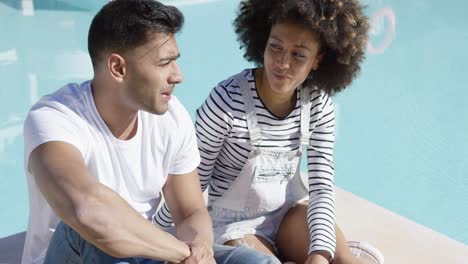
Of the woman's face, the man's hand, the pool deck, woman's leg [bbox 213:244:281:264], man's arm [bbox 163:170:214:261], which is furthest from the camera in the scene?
the pool deck

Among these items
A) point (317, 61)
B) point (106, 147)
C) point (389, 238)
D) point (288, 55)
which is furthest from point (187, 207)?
point (389, 238)

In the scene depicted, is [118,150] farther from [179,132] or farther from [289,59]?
[289,59]

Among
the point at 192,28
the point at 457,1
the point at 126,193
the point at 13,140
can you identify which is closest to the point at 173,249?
the point at 126,193

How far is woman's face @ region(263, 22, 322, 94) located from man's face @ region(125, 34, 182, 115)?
25.3 inches

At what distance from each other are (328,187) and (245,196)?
1.28 ft

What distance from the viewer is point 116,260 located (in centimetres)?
210

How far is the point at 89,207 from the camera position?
1.92m

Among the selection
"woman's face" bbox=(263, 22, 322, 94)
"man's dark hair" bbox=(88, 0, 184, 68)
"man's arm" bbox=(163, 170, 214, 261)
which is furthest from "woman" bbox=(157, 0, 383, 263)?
"man's dark hair" bbox=(88, 0, 184, 68)

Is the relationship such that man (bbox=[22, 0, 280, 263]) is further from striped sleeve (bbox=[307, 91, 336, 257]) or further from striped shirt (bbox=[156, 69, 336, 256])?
striped sleeve (bbox=[307, 91, 336, 257])

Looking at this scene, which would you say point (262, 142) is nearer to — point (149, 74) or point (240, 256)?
point (240, 256)

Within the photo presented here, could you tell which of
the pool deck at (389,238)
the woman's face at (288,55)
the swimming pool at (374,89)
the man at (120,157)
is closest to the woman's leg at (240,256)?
the man at (120,157)

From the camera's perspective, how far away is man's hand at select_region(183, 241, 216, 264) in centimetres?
217

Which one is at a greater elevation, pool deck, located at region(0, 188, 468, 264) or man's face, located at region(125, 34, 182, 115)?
man's face, located at region(125, 34, 182, 115)

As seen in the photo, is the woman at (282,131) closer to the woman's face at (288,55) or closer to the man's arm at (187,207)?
the woman's face at (288,55)
